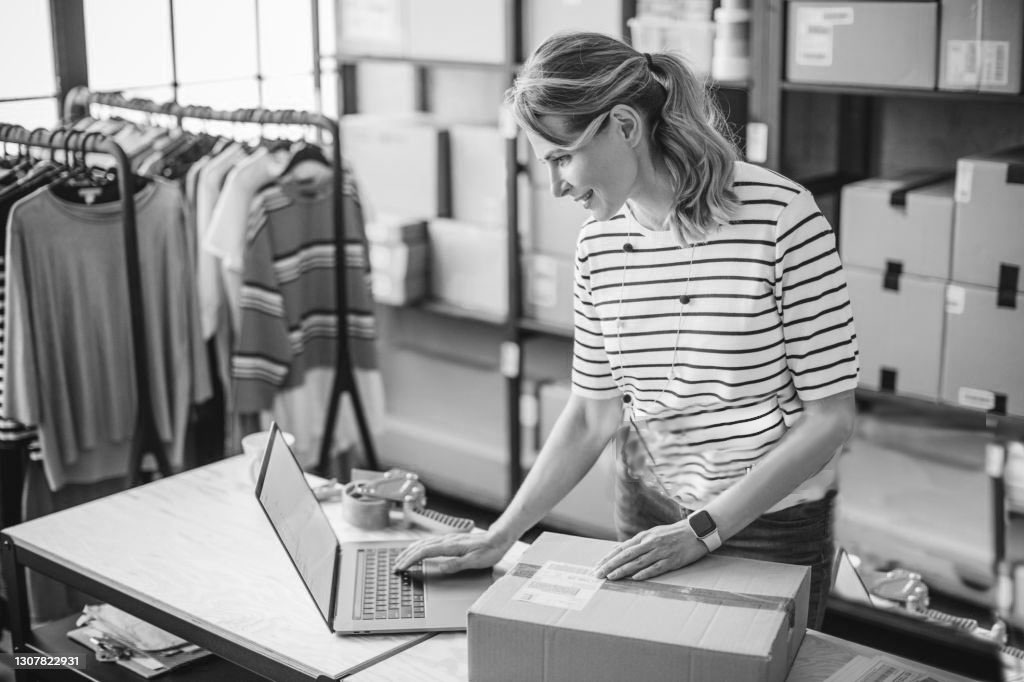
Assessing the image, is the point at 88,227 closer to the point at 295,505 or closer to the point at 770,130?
the point at 295,505

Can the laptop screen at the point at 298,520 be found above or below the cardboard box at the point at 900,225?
below

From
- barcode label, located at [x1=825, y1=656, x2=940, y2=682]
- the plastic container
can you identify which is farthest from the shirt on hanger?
barcode label, located at [x1=825, y1=656, x2=940, y2=682]

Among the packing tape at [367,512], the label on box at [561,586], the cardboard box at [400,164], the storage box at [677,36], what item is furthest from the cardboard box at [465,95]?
the label on box at [561,586]

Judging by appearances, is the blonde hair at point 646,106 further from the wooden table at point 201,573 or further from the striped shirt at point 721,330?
the wooden table at point 201,573

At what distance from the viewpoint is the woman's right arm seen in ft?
5.98

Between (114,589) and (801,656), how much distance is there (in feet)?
3.48

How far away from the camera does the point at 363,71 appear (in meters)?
4.45

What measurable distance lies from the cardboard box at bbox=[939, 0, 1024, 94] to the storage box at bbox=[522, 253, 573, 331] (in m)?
1.21

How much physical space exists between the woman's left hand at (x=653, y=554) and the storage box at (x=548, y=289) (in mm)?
1939

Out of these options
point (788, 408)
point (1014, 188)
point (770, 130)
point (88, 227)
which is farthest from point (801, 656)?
point (88, 227)

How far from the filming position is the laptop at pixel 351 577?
5.52 feet

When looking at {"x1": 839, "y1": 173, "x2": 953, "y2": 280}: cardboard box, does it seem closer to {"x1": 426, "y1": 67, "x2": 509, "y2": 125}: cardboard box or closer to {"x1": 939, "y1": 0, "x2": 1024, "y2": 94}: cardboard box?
{"x1": 939, "y1": 0, "x2": 1024, "y2": 94}: cardboard box

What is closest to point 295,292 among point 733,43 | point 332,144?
point 332,144

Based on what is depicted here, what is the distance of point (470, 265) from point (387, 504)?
5.93 ft
